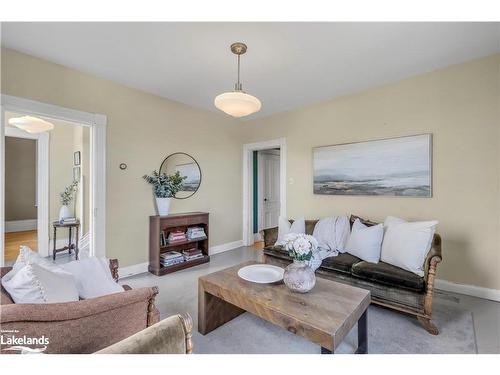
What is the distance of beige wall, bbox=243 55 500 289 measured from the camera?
2.58 m

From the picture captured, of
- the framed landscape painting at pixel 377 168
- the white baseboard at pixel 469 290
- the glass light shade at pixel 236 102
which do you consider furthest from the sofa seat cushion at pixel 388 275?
the glass light shade at pixel 236 102

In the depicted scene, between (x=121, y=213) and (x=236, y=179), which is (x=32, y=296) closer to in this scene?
(x=121, y=213)

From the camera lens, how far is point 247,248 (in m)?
4.84

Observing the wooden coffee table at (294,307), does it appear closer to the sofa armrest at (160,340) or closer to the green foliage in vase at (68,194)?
the sofa armrest at (160,340)

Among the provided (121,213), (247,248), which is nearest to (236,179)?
(247,248)

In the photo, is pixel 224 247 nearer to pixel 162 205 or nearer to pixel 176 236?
pixel 176 236

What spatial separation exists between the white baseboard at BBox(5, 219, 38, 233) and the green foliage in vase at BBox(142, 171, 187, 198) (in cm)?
510

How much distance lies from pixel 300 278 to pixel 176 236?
8.10 ft

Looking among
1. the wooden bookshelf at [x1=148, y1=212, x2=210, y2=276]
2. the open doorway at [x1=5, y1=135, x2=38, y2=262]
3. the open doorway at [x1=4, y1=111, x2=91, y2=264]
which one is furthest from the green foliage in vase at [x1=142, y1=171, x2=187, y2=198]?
the open doorway at [x1=5, y1=135, x2=38, y2=262]

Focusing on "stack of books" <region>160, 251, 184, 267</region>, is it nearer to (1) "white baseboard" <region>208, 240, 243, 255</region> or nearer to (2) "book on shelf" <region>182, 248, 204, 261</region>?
(2) "book on shelf" <region>182, 248, 204, 261</region>

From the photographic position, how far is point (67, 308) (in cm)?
102

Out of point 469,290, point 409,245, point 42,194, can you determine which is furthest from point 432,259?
point 42,194
